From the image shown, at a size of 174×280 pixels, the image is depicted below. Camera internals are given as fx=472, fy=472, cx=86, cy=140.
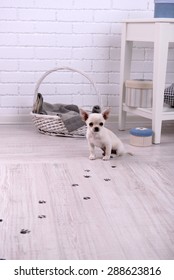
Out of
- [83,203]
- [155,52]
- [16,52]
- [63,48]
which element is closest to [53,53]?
[63,48]

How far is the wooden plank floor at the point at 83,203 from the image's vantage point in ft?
3.83

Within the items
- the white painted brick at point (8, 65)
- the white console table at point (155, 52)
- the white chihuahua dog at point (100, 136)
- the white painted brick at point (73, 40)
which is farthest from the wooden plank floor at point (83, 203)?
the white painted brick at point (73, 40)

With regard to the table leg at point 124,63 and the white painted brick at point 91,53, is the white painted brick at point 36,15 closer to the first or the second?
the white painted brick at point 91,53

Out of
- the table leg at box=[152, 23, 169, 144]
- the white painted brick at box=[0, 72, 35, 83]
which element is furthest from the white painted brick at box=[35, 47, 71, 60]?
the table leg at box=[152, 23, 169, 144]

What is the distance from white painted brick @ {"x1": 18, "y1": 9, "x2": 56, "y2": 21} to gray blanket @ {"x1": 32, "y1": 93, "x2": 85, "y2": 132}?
0.44 metres

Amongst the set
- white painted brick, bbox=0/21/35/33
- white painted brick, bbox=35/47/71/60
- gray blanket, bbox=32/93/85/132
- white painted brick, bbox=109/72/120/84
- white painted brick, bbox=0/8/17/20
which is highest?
white painted brick, bbox=0/8/17/20

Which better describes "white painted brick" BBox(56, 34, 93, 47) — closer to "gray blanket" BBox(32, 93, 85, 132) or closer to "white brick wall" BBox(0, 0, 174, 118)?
"white brick wall" BBox(0, 0, 174, 118)

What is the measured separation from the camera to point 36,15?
97.8 inches

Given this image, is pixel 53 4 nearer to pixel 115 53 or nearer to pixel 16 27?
pixel 16 27

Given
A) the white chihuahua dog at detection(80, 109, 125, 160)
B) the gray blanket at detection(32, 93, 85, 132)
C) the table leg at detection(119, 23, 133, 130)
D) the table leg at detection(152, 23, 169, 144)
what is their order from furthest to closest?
the table leg at detection(119, 23, 133, 130)
the gray blanket at detection(32, 93, 85, 132)
the table leg at detection(152, 23, 169, 144)
the white chihuahua dog at detection(80, 109, 125, 160)

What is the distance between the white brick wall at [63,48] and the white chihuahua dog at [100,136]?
72cm

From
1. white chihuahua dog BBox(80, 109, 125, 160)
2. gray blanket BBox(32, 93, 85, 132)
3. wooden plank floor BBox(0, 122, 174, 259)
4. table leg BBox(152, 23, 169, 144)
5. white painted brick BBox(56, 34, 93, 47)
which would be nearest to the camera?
wooden plank floor BBox(0, 122, 174, 259)

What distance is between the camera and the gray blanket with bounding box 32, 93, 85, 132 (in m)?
2.23

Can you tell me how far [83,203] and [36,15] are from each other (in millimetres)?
1368
